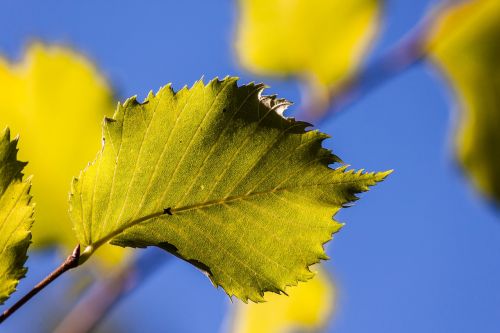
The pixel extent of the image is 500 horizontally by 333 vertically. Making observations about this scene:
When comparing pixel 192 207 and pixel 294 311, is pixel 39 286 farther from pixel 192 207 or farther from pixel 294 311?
pixel 294 311

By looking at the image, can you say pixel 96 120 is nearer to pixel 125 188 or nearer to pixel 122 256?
pixel 122 256

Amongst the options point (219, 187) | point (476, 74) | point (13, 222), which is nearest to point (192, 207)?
point (219, 187)

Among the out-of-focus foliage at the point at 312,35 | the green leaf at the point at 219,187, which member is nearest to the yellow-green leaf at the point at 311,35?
the out-of-focus foliage at the point at 312,35

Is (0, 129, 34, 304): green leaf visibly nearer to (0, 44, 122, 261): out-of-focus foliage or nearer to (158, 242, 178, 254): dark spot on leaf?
(158, 242, 178, 254): dark spot on leaf

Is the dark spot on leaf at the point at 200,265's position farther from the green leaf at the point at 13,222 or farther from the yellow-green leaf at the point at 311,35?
the yellow-green leaf at the point at 311,35

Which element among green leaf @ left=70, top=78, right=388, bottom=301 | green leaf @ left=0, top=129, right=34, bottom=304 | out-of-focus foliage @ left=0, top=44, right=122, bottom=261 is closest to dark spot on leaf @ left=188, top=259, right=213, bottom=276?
green leaf @ left=70, top=78, right=388, bottom=301

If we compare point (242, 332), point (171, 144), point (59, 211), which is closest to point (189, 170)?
point (171, 144)
